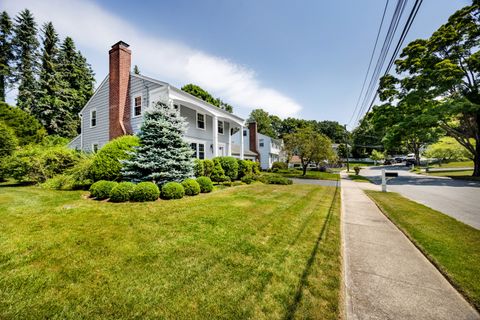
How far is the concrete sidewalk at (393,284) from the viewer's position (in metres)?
2.27

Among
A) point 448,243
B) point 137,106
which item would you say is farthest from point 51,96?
point 448,243

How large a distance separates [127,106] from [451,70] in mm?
26545

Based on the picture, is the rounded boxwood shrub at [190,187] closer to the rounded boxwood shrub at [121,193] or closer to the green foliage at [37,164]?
the rounded boxwood shrub at [121,193]

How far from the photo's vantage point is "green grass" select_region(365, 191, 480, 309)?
2.79m

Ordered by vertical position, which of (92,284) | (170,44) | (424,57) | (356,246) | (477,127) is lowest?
(356,246)

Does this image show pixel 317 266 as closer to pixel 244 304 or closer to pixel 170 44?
A: pixel 244 304

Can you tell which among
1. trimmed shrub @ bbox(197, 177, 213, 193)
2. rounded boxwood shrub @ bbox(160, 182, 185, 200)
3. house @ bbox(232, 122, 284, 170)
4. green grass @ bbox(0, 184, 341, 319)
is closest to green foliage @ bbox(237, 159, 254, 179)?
trimmed shrub @ bbox(197, 177, 213, 193)

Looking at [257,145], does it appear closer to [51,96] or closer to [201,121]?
[201,121]

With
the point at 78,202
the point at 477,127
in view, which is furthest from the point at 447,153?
the point at 78,202

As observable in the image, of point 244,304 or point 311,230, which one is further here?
point 311,230

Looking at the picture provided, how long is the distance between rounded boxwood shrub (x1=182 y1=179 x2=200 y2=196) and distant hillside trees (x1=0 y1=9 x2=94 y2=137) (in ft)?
89.3

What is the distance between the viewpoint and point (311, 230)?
4.93 m

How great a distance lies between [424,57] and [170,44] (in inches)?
903

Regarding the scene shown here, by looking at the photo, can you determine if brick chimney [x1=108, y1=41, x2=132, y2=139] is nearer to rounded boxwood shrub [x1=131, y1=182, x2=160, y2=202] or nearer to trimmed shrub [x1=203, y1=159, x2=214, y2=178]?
trimmed shrub [x1=203, y1=159, x2=214, y2=178]
